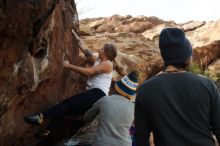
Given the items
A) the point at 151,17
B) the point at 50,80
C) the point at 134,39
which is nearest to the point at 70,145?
the point at 50,80

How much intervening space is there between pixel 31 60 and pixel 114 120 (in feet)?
5.01

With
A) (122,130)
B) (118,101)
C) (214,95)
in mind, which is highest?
(214,95)

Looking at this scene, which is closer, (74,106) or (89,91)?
(74,106)

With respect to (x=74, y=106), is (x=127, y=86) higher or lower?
higher

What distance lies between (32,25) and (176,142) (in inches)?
111

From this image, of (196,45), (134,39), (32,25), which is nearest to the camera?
(32,25)

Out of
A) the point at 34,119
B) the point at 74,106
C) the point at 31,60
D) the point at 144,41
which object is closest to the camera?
the point at 31,60

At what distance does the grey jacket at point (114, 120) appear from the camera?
562cm

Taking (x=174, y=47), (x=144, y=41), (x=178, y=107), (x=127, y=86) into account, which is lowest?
(x=144, y=41)

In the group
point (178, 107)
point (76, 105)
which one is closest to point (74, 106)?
point (76, 105)

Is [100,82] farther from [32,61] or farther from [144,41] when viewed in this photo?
[144,41]

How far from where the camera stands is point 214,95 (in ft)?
11.2

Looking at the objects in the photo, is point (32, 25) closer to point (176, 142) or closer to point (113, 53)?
point (113, 53)

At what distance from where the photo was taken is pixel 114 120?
5.63 m
